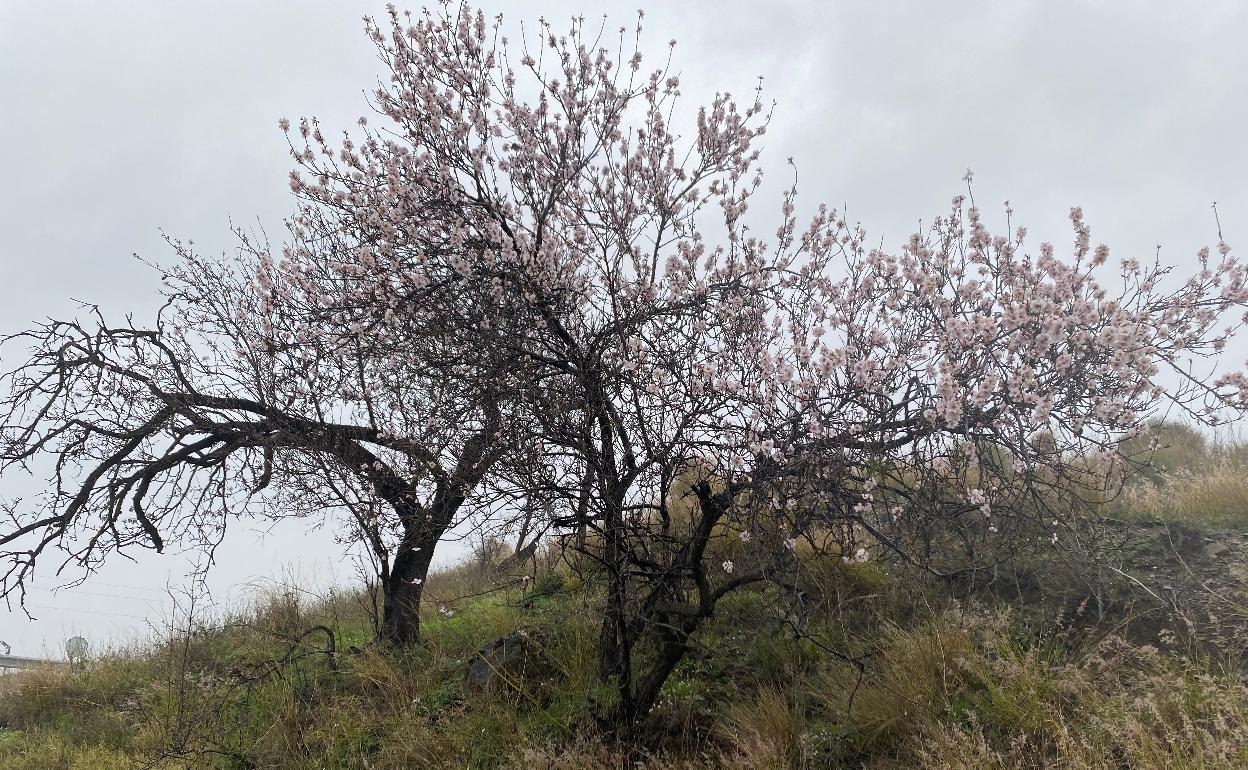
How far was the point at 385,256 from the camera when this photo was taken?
5496 millimetres

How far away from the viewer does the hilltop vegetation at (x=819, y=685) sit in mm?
4340

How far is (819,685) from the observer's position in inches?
211

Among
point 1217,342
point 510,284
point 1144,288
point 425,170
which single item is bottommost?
point 1217,342

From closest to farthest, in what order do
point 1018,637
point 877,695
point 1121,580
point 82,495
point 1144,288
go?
1. point 1144,288
2. point 877,695
3. point 1018,637
4. point 1121,580
5. point 82,495

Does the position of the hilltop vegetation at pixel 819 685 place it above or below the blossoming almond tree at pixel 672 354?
below

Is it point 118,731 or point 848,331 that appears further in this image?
point 118,731

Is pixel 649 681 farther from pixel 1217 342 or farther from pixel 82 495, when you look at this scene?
pixel 82 495

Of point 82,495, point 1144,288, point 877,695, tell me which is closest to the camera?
point 1144,288

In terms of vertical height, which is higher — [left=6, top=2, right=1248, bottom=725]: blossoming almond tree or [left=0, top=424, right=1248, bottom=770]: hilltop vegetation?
[left=6, top=2, right=1248, bottom=725]: blossoming almond tree

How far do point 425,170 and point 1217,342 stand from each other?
5.32 metres

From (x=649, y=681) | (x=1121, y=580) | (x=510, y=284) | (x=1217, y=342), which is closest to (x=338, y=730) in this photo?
(x=649, y=681)

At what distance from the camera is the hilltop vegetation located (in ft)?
14.2

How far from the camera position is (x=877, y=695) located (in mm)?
4848

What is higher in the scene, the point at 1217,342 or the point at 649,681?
the point at 1217,342
